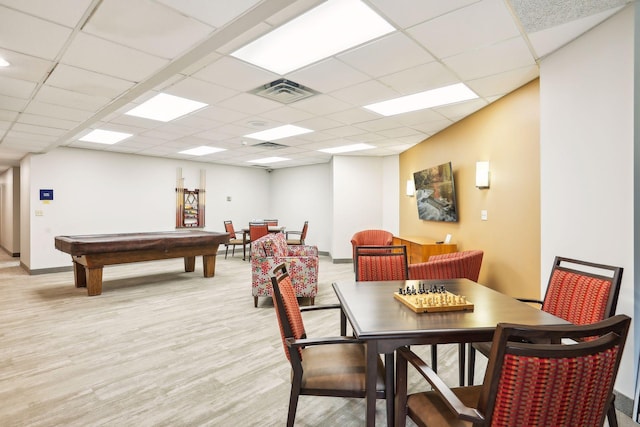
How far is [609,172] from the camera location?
244cm

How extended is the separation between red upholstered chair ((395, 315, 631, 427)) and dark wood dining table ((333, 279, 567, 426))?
18.8 inches

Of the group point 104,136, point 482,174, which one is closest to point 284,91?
point 482,174

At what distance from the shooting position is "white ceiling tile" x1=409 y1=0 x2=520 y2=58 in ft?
7.80

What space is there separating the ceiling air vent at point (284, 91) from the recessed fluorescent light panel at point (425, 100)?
0.98 metres

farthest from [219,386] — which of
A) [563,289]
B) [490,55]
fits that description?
[490,55]

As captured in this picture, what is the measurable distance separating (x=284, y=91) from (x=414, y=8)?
6.38ft

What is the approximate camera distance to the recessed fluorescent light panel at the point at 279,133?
5.82 metres

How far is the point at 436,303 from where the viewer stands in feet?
6.31

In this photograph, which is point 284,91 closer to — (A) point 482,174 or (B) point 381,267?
(B) point 381,267

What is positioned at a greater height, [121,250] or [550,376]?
[550,376]

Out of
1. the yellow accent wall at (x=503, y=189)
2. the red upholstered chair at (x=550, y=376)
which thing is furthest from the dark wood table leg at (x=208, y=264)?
the red upholstered chair at (x=550, y=376)

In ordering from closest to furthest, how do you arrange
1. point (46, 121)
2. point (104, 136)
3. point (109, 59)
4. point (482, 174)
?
point (109, 59)
point (482, 174)
point (46, 121)
point (104, 136)

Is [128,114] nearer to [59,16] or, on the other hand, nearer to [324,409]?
[59,16]

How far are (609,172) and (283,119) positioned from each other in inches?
158
